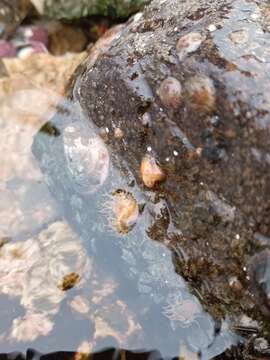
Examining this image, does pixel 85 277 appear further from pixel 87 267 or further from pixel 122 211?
pixel 122 211

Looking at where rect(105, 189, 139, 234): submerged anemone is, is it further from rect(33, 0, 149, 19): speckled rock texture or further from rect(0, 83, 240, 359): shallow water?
rect(33, 0, 149, 19): speckled rock texture

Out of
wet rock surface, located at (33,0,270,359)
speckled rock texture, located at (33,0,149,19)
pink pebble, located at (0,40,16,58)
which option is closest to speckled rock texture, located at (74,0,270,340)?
wet rock surface, located at (33,0,270,359)

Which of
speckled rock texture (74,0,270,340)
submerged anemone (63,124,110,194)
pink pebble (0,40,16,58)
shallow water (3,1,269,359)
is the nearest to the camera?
speckled rock texture (74,0,270,340)

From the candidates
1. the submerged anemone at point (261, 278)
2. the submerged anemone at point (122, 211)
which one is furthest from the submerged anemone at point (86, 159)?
the submerged anemone at point (261, 278)

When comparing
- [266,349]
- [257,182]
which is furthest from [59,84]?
[266,349]

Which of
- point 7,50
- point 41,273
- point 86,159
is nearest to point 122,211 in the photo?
point 86,159
